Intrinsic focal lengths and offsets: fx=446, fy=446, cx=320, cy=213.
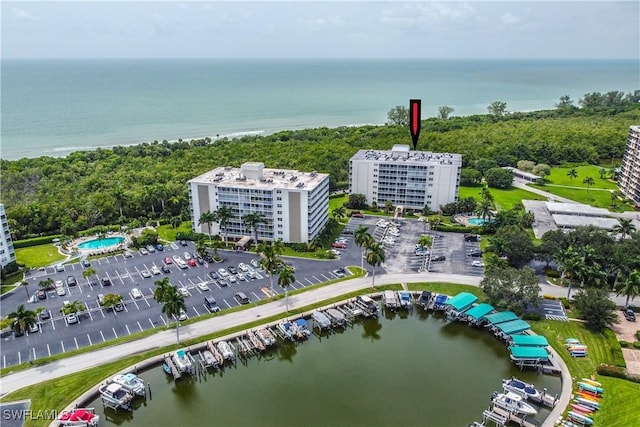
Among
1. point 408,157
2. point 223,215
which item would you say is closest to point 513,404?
point 223,215

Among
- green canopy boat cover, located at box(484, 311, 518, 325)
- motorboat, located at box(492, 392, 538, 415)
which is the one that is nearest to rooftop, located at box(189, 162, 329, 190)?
green canopy boat cover, located at box(484, 311, 518, 325)

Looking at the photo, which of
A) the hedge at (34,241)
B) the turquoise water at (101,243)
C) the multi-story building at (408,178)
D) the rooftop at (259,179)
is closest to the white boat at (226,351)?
the rooftop at (259,179)

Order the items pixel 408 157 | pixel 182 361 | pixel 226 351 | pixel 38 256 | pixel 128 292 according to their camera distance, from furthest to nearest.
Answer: pixel 408 157
pixel 38 256
pixel 128 292
pixel 226 351
pixel 182 361

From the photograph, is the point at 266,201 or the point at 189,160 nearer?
the point at 266,201

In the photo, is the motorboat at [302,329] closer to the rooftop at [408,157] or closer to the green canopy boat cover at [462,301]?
the green canopy boat cover at [462,301]

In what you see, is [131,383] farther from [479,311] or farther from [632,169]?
[632,169]

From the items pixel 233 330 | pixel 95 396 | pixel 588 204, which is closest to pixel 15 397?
pixel 95 396
